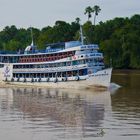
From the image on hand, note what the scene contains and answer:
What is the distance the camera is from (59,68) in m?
92.7

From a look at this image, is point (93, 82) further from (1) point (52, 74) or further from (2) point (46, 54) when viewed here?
(2) point (46, 54)

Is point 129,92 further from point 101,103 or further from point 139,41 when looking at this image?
point 139,41

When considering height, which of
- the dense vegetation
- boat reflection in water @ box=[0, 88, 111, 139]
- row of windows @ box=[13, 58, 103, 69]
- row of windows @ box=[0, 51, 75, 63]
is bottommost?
boat reflection in water @ box=[0, 88, 111, 139]

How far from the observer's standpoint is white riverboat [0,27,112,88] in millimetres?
87312

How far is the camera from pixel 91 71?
8719cm

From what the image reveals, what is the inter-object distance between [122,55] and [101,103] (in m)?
107

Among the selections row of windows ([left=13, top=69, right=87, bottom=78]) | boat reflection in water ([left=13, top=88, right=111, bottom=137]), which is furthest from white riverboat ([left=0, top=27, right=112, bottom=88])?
boat reflection in water ([left=13, top=88, right=111, bottom=137])

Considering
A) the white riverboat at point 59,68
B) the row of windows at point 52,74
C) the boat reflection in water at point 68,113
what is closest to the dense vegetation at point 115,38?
the white riverboat at point 59,68

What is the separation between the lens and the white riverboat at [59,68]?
8731 centimetres

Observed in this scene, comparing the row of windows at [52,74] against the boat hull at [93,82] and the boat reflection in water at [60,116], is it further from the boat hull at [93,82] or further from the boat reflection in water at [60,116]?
the boat reflection in water at [60,116]

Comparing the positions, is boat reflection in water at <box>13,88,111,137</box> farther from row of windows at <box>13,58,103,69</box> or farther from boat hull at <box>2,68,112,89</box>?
row of windows at <box>13,58,103,69</box>

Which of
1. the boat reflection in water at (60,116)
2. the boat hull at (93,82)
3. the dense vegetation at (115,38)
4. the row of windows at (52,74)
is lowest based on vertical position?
the boat reflection in water at (60,116)

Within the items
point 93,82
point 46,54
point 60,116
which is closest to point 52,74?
point 46,54

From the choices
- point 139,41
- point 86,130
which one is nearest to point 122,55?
point 139,41
